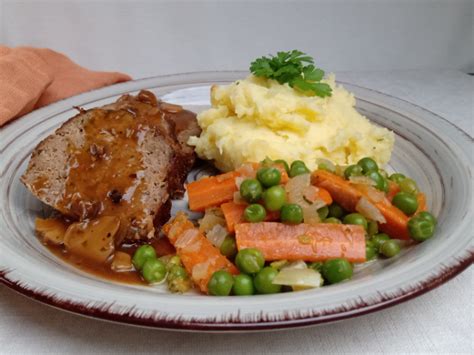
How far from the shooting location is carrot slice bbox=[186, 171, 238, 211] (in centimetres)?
417

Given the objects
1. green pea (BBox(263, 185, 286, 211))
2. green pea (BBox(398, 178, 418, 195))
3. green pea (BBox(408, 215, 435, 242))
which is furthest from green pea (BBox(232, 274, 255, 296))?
green pea (BBox(398, 178, 418, 195))

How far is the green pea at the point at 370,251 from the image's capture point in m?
3.77

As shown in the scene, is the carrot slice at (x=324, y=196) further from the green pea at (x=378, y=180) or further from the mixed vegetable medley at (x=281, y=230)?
the green pea at (x=378, y=180)

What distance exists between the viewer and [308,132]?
4.79 meters

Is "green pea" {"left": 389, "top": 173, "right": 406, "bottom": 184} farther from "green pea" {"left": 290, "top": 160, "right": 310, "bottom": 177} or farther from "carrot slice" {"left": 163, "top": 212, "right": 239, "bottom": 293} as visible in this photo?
"carrot slice" {"left": 163, "top": 212, "right": 239, "bottom": 293}

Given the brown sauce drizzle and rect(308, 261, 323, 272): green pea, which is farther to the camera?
the brown sauce drizzle

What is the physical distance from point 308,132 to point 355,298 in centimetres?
207

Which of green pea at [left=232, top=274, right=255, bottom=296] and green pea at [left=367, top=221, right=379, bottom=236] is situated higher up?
green pea at [left=367, top=221, right=379, bottom=236]

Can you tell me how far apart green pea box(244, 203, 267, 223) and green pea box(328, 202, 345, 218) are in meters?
0.54

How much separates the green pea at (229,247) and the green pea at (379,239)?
911 mm

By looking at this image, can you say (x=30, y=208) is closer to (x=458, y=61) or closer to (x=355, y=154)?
(x=355, y=154)

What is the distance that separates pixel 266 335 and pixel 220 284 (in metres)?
0.38

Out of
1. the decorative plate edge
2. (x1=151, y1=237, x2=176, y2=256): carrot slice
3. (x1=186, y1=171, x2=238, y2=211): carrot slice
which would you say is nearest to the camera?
the decorative plate edge

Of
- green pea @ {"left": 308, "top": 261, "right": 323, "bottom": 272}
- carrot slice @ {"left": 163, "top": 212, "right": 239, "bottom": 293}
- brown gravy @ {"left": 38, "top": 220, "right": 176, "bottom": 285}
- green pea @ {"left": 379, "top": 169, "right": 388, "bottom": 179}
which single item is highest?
green pea @ {"left": 379, "top": 169, "right": 388, "bottom": 179}
